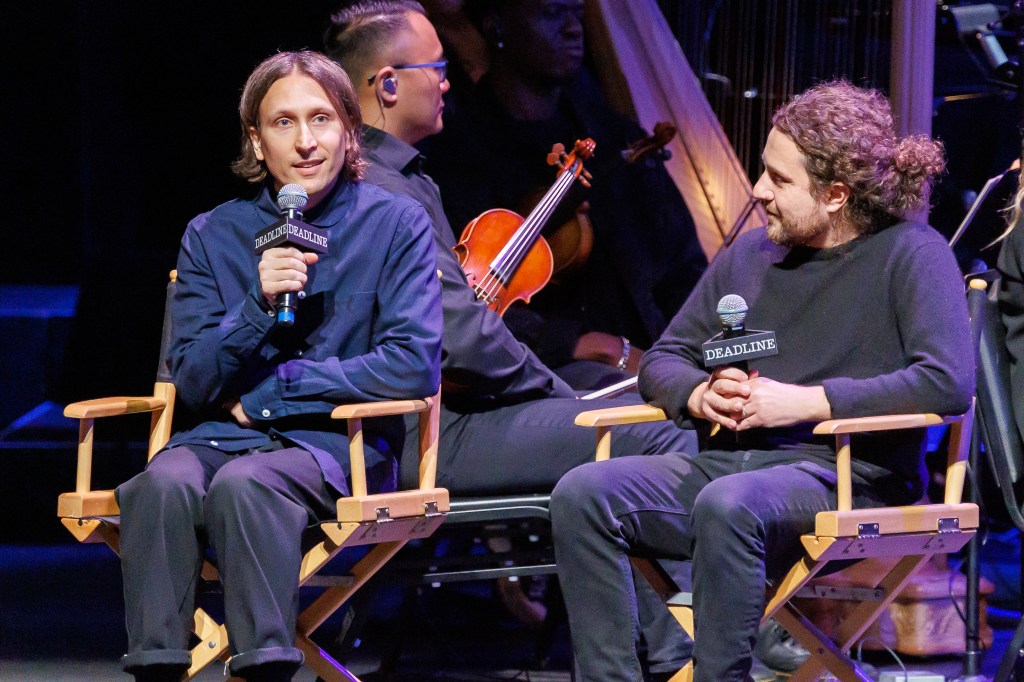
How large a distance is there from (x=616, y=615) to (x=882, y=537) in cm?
52

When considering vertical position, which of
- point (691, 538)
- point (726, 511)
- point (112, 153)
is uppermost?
point (112, 153)

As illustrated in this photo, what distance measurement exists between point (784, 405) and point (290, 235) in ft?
3.24

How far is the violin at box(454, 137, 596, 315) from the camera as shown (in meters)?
3.34

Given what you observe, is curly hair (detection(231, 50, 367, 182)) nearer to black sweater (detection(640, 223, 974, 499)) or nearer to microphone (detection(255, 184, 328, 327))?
microphone (detection(255, 184, 328, 327))

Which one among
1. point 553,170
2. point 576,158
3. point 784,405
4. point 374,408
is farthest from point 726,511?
point 553,170

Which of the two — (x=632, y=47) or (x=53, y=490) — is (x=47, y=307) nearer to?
(x=53, y=490)

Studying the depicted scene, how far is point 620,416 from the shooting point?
2777mm

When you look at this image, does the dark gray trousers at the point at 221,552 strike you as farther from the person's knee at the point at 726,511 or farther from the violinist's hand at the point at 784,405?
the violinist's hand at the point at 784,405

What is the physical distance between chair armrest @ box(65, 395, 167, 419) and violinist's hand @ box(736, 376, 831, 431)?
124 centimetres

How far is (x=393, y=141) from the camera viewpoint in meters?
3.27

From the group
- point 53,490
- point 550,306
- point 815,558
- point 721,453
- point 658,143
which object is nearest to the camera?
point 815,558

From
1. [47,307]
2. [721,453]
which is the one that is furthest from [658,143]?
[47,307]

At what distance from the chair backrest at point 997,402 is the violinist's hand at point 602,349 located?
1182mm

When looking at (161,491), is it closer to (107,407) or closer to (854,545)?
(107,407)
